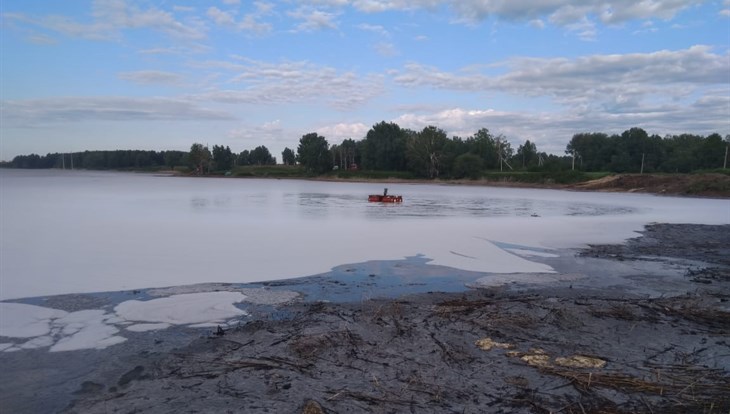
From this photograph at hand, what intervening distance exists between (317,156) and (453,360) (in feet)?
270

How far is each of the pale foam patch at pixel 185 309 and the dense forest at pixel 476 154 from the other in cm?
5973

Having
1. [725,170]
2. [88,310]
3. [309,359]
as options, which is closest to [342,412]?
[309,359]

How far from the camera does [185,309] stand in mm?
6258

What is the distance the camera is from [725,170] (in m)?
48.6

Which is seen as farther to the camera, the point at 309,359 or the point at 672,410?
the point at 309,359

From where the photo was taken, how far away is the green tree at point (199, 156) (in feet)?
335

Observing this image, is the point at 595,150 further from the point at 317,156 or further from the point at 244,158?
the point at 244,158

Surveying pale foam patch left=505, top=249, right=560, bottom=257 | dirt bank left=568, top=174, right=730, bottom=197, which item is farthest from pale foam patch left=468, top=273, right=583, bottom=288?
dirt bank left=568, top=174, right=730, bottom=197

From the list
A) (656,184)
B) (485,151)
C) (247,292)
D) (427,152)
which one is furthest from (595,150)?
(247,292)

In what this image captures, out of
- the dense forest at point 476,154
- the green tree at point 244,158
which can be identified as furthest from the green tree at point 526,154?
the green tree at point 244,158

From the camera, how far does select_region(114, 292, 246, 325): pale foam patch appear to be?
19.3 ft

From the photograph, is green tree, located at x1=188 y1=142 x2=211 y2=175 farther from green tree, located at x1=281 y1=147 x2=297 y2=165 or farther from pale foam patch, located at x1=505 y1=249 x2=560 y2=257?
pale foam patch, located at x1=505 y1=249 x2=560 y2=257

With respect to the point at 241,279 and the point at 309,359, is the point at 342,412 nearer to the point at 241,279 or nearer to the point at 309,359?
the point at 309,359

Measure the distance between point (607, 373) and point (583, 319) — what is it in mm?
1628
